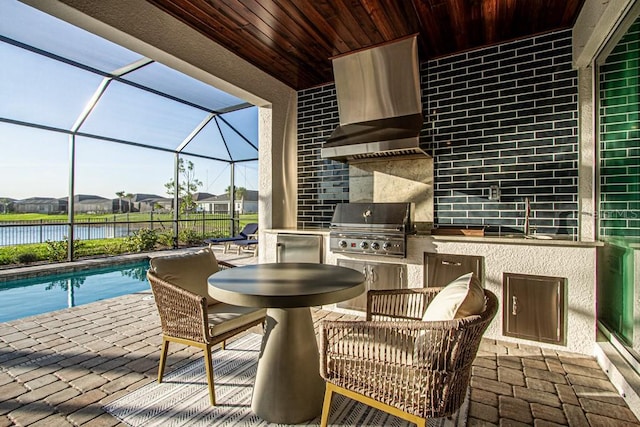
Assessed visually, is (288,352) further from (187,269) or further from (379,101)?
(379,101)

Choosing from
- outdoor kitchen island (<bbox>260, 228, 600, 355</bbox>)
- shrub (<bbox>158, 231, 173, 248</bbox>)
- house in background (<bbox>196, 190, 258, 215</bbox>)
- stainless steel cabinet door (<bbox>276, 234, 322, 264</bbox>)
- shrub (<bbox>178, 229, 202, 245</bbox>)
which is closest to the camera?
outdoor kitchen island (<bbox>260, 228, 600, 355</bbox>)

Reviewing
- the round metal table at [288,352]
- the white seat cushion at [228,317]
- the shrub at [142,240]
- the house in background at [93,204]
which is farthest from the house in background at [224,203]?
the round metal table at [288,352]

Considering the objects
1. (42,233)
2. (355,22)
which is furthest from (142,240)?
(355,22)

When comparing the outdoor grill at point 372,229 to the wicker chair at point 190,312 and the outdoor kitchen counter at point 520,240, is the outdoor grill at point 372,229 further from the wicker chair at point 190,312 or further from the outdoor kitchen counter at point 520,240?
the wicker chair at point 190,312

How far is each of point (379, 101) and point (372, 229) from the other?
1449 mm

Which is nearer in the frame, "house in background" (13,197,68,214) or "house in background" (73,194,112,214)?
"house in background" (13,197,68,214)

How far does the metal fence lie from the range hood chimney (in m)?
6.03

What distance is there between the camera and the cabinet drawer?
2570mm

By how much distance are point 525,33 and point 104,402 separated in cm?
437

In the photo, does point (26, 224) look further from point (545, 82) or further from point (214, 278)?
point (545, 82)

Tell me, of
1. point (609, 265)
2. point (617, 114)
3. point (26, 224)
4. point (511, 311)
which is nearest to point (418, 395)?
point (511, 311)

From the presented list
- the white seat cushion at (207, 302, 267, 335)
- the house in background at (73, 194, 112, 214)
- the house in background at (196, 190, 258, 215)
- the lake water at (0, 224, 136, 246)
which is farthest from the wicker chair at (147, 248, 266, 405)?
the house in background at (196, 190, 258, 215)

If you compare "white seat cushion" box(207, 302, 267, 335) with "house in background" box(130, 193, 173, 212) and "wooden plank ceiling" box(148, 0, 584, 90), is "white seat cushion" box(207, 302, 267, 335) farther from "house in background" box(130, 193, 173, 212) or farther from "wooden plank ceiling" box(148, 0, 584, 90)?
"house in background" box(130, 193, 173, 212)

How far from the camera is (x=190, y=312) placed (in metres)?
1.86
